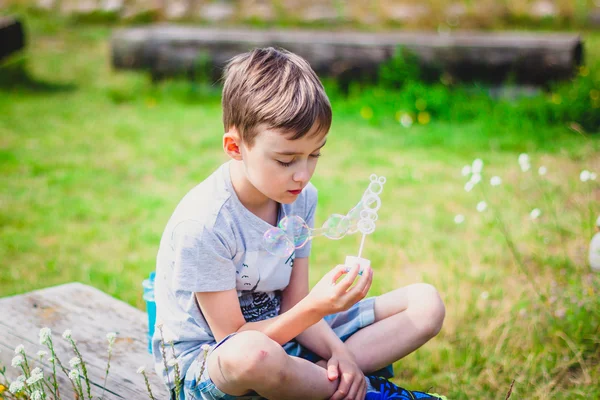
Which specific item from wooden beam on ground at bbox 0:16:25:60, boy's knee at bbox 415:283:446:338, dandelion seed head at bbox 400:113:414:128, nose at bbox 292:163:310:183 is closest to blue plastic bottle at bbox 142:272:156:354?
nose at bbox 292:163:310:183

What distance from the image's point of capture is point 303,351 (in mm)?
1944

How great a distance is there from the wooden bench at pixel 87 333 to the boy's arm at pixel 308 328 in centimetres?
45

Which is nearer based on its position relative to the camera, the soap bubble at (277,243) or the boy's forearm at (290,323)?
the boy's forearm at (290,323)

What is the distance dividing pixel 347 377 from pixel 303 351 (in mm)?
240

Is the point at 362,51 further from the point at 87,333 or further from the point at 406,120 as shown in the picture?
the point at 87,333

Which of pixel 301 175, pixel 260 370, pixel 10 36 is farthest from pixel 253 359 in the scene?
pixel 10 36

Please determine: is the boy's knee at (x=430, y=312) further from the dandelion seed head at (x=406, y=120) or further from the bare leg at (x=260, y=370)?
the dandelion seed head at (x=406, y=120)

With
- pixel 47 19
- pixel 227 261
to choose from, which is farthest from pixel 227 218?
pixel 47 19

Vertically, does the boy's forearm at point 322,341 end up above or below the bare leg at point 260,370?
below

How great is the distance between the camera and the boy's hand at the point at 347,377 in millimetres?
1724

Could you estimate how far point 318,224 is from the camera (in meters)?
3.59

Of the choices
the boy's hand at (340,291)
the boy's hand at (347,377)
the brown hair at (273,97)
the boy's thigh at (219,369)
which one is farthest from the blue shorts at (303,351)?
the brown hair at (273,97)

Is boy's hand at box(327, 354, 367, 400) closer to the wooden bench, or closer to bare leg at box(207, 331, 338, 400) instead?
bare leg at box(207, 331, 338, 400)

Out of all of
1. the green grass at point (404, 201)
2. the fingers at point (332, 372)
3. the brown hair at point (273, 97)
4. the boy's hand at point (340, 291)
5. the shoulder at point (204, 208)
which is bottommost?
the green grass at point (404, 201)
